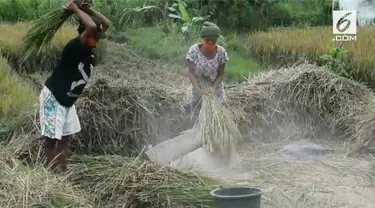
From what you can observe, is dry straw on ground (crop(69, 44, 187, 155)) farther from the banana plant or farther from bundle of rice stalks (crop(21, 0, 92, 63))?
the banana plant

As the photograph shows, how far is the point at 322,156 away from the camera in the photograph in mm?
7035

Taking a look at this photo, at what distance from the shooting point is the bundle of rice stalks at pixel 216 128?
6.34 m

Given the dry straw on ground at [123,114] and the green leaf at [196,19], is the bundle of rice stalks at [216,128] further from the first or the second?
the green leaf at [196,19]

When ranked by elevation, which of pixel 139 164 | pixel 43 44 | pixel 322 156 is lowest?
pixel 322 156

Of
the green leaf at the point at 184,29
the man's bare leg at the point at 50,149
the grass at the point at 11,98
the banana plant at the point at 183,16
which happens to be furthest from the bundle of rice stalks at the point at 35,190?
the banana plant at the point at 183,16

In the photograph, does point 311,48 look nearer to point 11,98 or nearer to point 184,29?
point 184,29

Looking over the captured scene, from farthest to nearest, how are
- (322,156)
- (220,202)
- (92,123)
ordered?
(322,156)
(92,123)
(220,202)

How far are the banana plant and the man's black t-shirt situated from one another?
6.10 meters

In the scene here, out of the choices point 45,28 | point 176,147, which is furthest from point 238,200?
point 45,28

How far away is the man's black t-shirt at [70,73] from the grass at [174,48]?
4.38 meters

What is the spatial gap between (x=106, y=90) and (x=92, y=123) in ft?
1.06

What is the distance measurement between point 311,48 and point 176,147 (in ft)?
16.0

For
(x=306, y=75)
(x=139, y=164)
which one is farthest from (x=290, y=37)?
(x=139, y=164)

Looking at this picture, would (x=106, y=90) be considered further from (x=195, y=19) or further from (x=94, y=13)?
(x=195, y=19)
